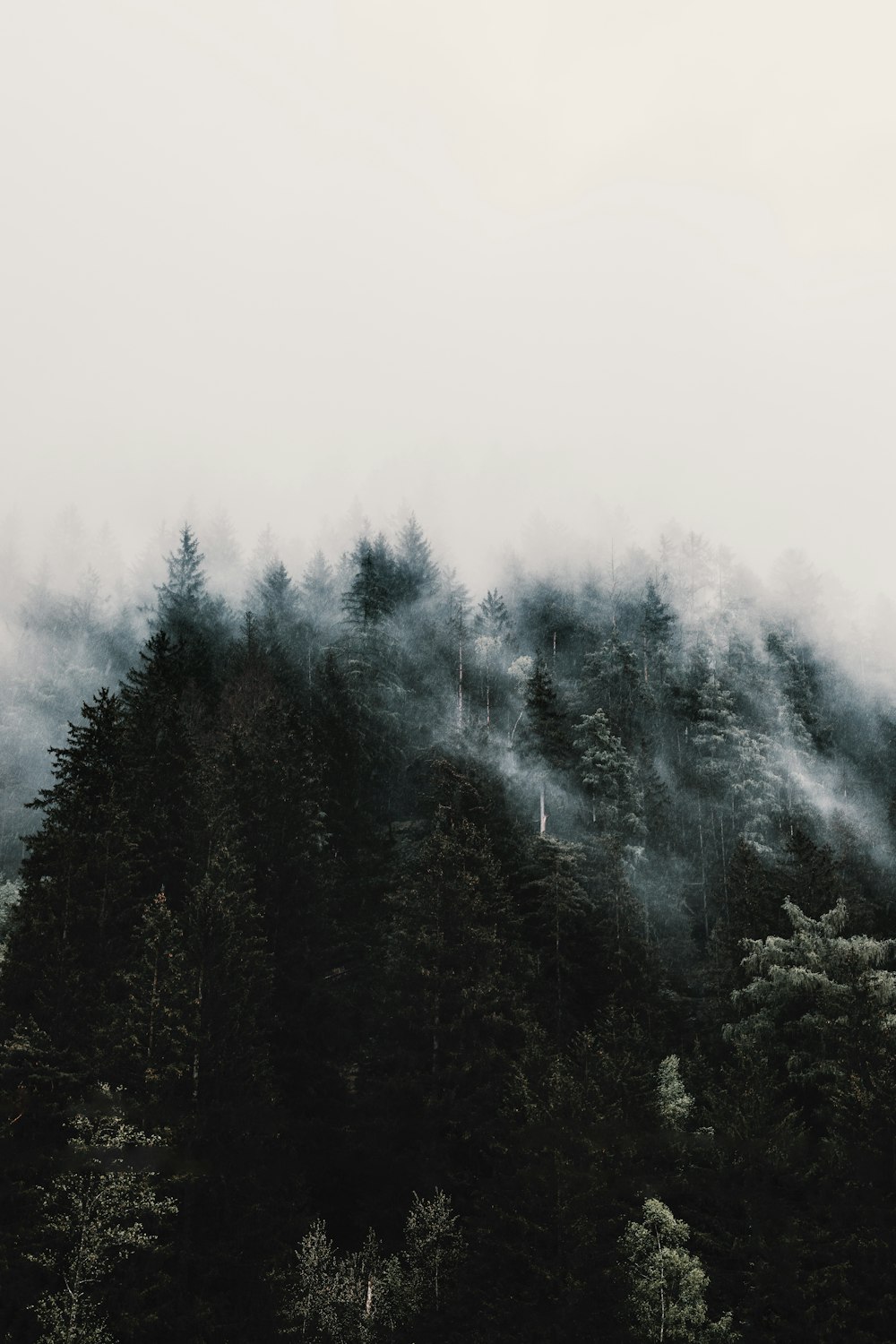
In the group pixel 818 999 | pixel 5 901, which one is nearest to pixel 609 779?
pixel 818 999

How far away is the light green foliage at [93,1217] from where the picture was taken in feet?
96.0

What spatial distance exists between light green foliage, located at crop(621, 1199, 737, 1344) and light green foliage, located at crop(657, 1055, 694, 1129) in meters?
4.95

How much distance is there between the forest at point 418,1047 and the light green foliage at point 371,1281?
5.1 inches

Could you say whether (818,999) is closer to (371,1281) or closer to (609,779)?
(371,1281)

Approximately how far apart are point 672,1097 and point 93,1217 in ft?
76.7

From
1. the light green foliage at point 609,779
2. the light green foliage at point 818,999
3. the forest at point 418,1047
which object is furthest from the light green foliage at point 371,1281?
the light green foliage at point 609,779

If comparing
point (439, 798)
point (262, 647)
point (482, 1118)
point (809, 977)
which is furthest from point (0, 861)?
point (809, 977)

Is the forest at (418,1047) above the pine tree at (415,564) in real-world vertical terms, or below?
below

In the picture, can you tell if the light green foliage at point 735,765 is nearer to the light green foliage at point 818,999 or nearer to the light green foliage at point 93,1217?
the light green foliage at point 818,999

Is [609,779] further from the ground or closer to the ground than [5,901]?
further from the ground

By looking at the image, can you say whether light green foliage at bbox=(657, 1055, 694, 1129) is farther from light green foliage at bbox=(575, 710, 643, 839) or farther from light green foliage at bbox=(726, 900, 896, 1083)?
light green foliage at bbox=(575, 710, 643, 839)

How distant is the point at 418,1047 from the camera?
145 feet

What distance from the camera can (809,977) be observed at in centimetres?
4269

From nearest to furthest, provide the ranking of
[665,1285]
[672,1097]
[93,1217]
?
[93,1217] < [665,1285] < [672,1097]
